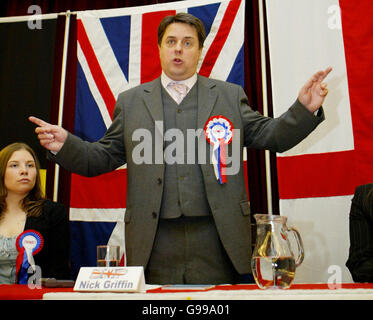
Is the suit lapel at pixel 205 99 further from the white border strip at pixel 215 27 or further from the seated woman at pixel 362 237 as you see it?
the white border strip at pixel 215 27

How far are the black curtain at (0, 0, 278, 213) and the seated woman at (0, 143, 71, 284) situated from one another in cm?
36

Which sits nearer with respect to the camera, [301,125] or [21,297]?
[21,297]

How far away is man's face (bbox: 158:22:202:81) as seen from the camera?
188 cm

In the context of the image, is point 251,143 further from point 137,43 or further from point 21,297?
point 137,43

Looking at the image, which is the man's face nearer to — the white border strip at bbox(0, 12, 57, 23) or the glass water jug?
the glass water jug

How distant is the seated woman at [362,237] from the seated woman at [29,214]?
1.49m

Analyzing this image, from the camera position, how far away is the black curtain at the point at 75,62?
2691 millimetres

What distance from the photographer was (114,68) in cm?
292

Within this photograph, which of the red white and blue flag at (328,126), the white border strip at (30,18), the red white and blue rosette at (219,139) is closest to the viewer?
the red white and blue rosette at (219,139)

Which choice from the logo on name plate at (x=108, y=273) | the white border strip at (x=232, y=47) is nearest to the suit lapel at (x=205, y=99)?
the white border strip at (x=232, y=47)

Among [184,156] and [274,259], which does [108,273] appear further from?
[184,156]

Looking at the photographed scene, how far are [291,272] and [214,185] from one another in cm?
76
